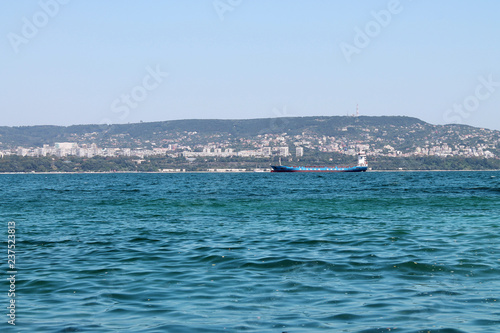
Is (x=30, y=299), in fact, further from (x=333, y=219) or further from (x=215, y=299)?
(x=333, y=219)

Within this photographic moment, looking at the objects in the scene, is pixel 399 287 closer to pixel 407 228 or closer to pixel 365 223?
pixel 407 228

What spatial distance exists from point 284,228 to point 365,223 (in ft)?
13.4

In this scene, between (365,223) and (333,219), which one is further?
(333,219)

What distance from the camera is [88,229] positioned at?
24938 mm

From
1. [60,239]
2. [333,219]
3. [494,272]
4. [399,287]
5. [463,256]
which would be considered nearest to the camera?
[399,287]

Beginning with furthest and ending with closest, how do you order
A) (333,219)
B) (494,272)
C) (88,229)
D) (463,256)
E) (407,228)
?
(333,219) < (88,229) < (407,228) < (463,256) < (494,272)

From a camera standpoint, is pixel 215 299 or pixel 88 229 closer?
pixel 215 299

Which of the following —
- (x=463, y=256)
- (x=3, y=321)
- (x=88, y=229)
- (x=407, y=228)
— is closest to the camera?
(x=3, y=321)

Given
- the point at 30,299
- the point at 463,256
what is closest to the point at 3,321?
the point at 30,299

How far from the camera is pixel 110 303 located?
11.3 m

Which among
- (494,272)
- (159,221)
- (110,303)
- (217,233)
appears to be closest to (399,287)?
(494,272)

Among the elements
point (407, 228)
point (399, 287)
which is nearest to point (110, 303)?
point (399, 287)

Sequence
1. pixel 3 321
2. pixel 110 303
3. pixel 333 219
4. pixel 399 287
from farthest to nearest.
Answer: pixel 333 219 → pixel 399 287 → pixel 110 303 → pixel 3 321

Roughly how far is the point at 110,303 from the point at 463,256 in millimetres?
10042
